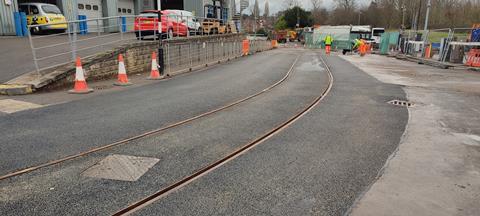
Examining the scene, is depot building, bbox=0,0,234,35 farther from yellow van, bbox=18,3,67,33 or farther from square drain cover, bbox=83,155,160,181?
square drain cover, bbox=83,155,160,181

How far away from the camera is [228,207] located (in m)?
3.50

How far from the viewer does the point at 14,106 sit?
313 inches

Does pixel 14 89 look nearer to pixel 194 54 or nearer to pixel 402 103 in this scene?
pixel 194 54

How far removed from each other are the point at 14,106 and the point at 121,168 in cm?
515

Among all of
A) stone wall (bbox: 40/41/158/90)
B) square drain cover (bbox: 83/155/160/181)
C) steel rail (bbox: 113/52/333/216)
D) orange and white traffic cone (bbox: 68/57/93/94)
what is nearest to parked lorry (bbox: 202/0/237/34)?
stone wall (bbox: 40/41/158/90)

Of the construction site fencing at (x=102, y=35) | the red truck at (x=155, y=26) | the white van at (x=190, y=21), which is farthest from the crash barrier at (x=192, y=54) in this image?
the white van at (x=190, y=21)

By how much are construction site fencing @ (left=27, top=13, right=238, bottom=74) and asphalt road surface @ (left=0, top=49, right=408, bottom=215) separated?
141 inches

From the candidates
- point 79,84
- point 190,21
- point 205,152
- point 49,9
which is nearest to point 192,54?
point 190,21

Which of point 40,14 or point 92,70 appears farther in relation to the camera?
point 40,14

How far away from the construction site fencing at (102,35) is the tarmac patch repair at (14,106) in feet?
7.05

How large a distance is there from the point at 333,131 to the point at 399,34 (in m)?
31.6

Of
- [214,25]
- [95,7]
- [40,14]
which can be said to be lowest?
[214,25]

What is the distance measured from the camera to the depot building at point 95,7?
21.3 m

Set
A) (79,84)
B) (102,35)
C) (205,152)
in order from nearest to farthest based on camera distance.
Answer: (205,152) < (79,84) < (102,35)
